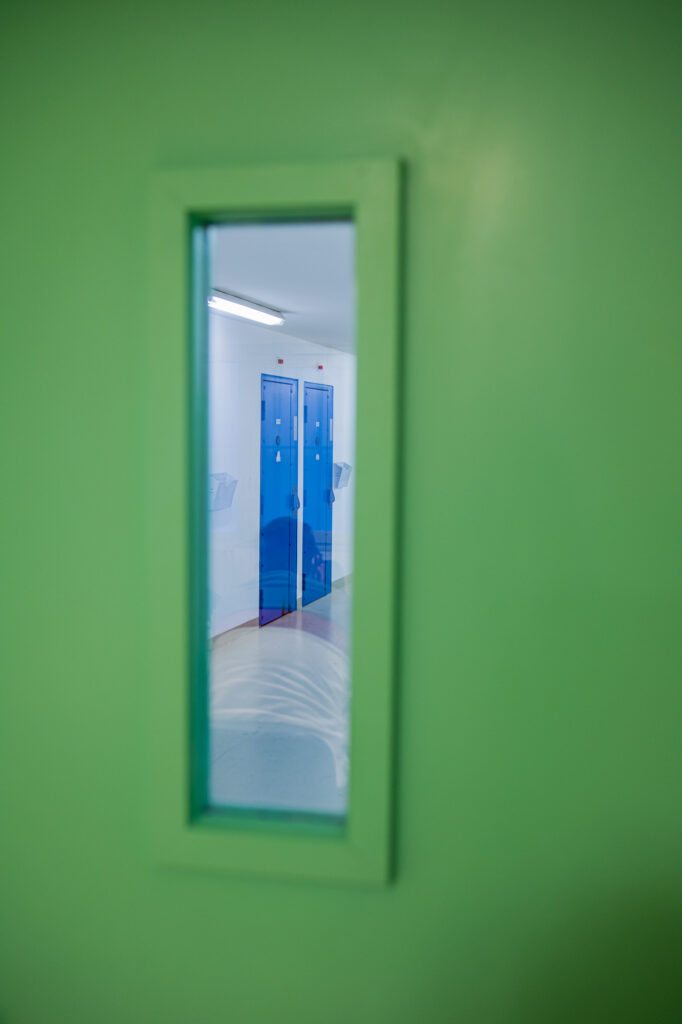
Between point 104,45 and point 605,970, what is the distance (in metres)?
2.46

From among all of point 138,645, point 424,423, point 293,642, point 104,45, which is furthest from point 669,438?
point 104,45

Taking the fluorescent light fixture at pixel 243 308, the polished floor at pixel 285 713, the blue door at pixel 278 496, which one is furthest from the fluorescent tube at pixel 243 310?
the polished floor at pixel 285 713

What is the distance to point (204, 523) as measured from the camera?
2.05 m

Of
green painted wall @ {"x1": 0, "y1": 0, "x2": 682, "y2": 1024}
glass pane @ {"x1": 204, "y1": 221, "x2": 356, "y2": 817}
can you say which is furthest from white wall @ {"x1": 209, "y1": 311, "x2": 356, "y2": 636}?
green painted wall @ {"x1": 0, "y1": 0, "x2": 682, "y2": 1024}

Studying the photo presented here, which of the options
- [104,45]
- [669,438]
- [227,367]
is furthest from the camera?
[227,367]

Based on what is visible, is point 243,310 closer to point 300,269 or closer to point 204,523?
point 300,269

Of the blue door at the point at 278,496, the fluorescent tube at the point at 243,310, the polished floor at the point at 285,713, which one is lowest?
the polished floor at the point at 285,713

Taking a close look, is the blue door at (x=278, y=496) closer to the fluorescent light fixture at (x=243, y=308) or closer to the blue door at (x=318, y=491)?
the blue door at (x=318, y=491)

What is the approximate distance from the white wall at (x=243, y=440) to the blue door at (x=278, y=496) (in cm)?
2

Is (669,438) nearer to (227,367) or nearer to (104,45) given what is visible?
(227,367)

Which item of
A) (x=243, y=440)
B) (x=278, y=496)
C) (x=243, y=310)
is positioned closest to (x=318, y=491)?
(x=278, y=496)

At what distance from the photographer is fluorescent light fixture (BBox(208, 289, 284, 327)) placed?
200cm

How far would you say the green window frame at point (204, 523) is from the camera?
184cm

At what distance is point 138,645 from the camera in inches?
80.4
